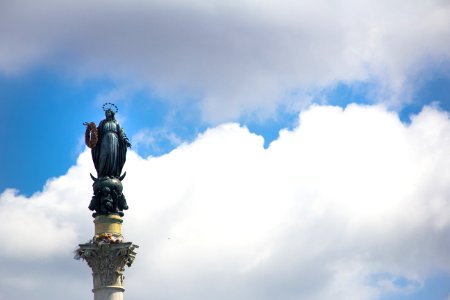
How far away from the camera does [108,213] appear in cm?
7969

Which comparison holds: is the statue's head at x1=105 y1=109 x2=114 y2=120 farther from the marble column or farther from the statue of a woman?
the marble column

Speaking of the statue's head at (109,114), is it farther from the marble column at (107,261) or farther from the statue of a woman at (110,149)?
the marble column at (107,261)

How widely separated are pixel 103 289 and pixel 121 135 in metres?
9.53

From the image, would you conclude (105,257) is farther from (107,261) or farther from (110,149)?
(110,149)

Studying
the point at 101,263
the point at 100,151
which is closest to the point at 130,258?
the point at 101,263

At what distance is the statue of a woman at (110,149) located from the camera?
80.8 m

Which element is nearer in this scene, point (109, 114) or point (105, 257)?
point (105, 257)

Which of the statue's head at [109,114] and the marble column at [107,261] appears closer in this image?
the marble column at [107,261]

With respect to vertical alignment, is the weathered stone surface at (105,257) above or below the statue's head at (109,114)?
below

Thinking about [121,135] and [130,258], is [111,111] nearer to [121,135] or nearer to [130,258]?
[121,135]

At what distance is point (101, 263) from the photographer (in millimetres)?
78188

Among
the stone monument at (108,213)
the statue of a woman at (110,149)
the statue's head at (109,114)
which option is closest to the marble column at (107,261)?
the stone monument at (108,213)

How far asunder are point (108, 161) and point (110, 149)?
0.72m

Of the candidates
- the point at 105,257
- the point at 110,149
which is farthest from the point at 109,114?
the point at 105,257
